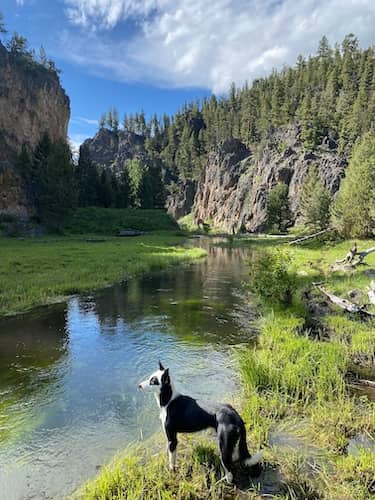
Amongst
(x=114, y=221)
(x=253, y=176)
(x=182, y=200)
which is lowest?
(x=114, y=221)

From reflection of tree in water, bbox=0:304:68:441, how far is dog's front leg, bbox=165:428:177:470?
432cm

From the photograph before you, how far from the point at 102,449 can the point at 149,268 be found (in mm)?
28948

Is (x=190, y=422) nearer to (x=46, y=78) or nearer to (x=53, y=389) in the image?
(x=53, y=389)

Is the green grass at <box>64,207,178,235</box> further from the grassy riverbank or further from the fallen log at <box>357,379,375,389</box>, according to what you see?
the fallen log at <box>357,379,375,389</box>

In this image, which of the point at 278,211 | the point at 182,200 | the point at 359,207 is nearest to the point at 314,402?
the point at 359,207

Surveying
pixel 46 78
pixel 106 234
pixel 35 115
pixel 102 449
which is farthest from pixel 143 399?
pixel 46 78

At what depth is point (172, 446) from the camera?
684 centimetres

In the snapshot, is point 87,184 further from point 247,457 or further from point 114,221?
point 247,457

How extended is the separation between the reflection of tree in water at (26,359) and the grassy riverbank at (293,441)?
4066mm

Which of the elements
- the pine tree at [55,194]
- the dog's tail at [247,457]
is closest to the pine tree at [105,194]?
the pine tree at [55,194]

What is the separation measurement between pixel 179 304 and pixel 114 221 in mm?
71003

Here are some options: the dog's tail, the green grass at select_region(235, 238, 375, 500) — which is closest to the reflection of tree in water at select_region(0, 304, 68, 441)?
the dog's tail

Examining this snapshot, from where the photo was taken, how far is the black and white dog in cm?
632

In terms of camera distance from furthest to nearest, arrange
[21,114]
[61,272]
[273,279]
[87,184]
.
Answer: [87,184], [21,114], [61,272], [273,279]
